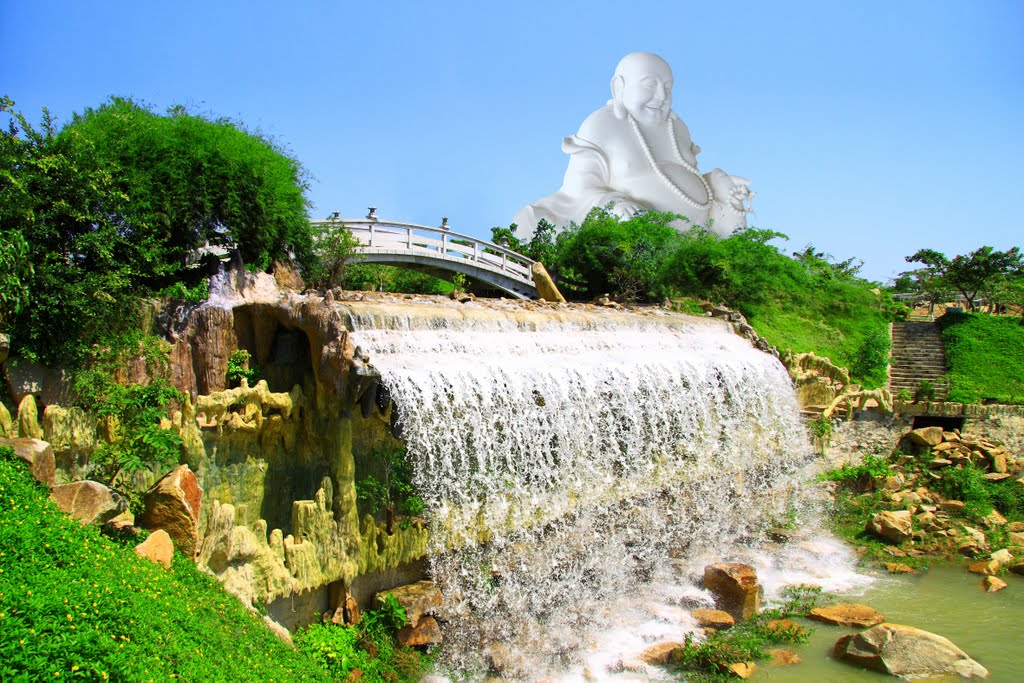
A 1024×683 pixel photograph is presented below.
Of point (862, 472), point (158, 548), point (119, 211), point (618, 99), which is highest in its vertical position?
point (618, 99)

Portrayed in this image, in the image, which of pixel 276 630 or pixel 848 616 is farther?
pixel 848 616

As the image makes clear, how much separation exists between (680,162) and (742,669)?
94.2ft

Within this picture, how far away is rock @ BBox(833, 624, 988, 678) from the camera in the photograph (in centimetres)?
855

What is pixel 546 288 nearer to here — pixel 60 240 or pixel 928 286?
pixel 60 240

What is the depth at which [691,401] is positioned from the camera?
12.9 m

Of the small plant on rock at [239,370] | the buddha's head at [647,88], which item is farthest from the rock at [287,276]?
the buddha's head at [647,88]

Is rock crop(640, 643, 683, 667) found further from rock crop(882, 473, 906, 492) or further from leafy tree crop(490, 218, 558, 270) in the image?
leafy tree crop(490, 218, 558, 270)

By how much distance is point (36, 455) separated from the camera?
6.48 metres

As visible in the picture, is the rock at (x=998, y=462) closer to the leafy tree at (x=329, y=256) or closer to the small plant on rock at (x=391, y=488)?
the small plant on rock at (x=391, y=488)

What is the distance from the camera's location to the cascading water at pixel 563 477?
29.2 ft

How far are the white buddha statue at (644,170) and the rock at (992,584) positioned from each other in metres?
23.7

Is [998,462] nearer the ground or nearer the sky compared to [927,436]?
nearer the ground

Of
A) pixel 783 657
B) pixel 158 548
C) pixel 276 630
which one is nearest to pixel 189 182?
pixel 158 548

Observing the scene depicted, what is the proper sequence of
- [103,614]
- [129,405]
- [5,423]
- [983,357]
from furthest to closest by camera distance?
[983,357]
[129,405]
[5,423]
[103,614]
